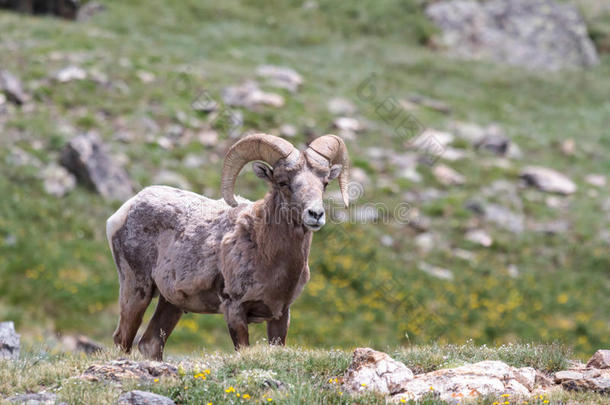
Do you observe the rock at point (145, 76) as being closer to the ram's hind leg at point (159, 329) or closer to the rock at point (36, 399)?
the ram's hind leg at point (159, 329)

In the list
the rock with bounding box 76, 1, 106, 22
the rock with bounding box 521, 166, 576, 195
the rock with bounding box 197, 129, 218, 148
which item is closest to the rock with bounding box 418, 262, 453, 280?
the rock with bounding box 521, 166, 576, 195

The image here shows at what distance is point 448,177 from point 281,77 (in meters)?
7.71

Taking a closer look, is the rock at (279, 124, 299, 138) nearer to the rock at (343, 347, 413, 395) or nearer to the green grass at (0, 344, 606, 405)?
the green grass at (0, 344, 606, 405)

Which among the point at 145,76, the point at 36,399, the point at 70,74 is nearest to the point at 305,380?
the point at 36,399

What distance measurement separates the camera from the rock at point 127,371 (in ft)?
23.0

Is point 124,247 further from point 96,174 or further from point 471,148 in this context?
point 471,148

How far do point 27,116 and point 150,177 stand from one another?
4521mm

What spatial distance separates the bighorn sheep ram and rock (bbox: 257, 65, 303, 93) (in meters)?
16.6

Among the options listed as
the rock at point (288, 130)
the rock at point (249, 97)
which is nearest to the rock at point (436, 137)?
the rock at point (288, 130)

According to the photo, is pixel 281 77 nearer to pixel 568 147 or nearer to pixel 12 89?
pixel 12 89

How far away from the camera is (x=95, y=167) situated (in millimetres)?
19250

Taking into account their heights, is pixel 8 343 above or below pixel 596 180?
above

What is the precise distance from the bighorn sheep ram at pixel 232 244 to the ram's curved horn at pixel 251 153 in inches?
0.5

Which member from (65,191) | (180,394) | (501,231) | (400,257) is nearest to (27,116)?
(65,191)
